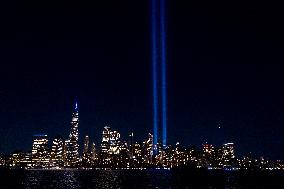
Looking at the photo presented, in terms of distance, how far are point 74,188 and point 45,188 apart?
19.1 feet

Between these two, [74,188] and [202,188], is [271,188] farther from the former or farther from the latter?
[74,188]

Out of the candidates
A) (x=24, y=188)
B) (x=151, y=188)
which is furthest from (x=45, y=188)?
(x=151, y=188)

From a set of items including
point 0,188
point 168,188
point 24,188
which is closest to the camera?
point 0,188

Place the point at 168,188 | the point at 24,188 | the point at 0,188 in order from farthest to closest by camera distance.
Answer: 1. the point at 168,188
2. the point at 24,188
3. the point at 0,188

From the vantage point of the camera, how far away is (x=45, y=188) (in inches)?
3433

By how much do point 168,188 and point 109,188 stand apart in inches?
494

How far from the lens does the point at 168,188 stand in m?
91.3

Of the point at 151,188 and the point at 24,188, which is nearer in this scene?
the point at 24,188

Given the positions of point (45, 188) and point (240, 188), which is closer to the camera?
point (45, 188)

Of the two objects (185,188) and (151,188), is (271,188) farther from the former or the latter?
(151,188)

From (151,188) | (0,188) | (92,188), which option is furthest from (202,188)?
(0,188)

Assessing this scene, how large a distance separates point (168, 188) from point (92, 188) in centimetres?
1593

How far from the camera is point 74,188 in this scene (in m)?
88.8

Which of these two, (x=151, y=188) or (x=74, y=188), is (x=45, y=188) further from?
(x=151, y=188)
